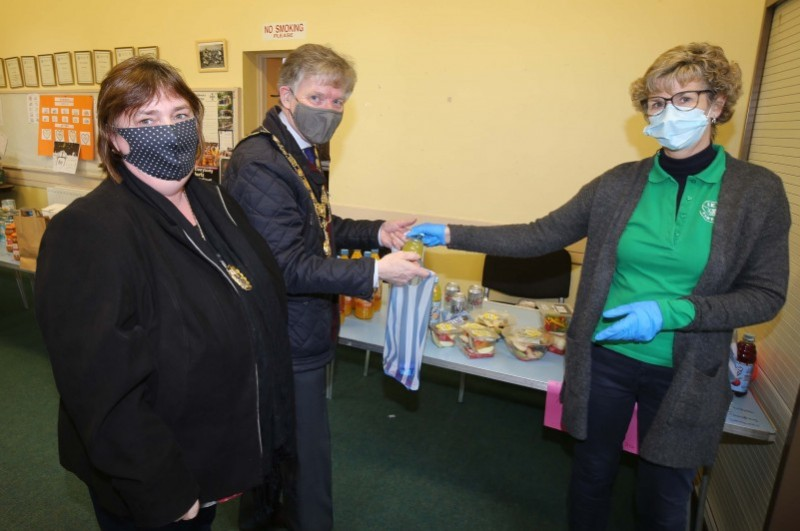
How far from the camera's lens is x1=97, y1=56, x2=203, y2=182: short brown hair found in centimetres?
105

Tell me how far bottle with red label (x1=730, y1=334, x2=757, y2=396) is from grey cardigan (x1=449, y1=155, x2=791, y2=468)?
1.46ft

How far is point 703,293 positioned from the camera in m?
1.32

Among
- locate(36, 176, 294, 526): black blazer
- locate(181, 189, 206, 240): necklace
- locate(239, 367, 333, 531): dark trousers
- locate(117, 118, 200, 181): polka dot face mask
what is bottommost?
locate(239, 367, 333, 531): dark trousers

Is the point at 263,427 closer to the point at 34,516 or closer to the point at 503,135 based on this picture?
the point at 34,516

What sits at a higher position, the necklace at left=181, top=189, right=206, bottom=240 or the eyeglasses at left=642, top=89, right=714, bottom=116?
the eyeglasses at left=642, top=89, right=714, bottom=116

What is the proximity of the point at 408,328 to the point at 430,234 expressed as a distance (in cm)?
37

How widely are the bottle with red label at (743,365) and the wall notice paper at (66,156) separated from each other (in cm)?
549

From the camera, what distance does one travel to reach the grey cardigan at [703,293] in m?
1.27

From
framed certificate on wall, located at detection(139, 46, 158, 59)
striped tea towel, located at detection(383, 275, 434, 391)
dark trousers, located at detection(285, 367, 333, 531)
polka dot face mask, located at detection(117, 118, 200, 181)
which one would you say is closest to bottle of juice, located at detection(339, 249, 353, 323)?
striped tea towel, located at detection(383, 275, 434, 391)

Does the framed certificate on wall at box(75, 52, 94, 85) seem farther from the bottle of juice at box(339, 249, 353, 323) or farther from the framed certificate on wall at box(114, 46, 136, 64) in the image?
the bottle of juice at box(339, 249, 353, 323)

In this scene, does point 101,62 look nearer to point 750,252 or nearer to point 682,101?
point 682,101

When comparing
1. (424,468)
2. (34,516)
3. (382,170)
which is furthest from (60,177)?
(424,468)

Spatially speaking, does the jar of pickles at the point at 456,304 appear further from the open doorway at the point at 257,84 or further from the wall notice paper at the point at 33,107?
the wall notice paper at the point at 33,107

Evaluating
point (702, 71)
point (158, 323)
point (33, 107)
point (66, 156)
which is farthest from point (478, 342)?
point (33, 107)
